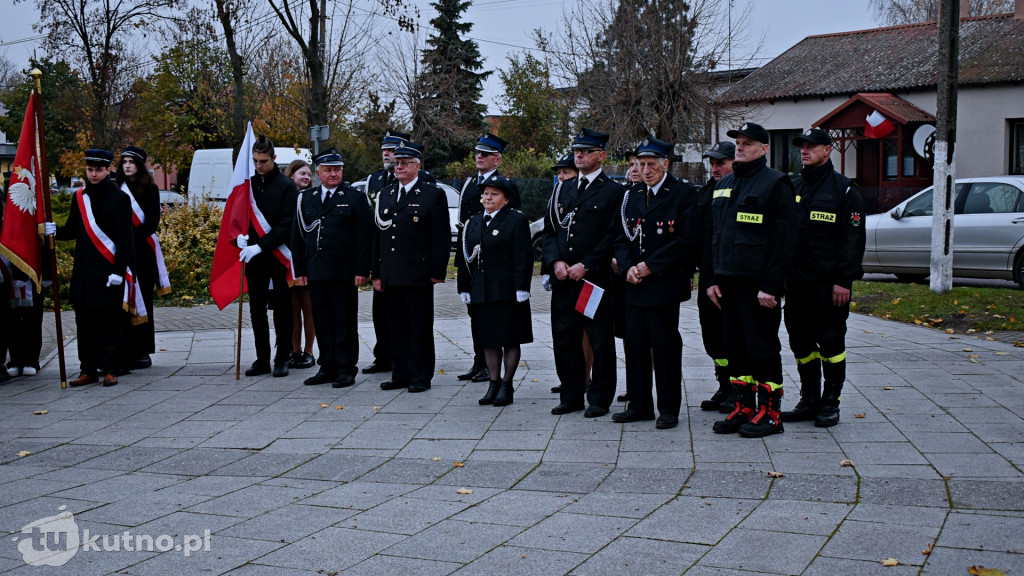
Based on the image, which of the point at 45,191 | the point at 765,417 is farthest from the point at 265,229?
the point at 765,417

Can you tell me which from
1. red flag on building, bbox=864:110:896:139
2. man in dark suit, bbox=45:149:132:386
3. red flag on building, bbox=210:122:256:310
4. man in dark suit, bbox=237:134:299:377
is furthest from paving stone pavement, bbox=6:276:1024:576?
red flag on building, bbox=864:110:896:139

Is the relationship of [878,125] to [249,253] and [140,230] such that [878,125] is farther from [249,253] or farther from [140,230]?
[140,230]

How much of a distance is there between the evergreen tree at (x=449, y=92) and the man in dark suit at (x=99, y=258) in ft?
105

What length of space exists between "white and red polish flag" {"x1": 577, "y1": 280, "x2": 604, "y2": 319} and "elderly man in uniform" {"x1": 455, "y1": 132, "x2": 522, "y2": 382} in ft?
4.94

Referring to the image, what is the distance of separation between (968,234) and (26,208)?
41.9ft

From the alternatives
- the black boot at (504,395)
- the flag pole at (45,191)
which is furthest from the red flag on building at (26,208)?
the black boot at (504,395)

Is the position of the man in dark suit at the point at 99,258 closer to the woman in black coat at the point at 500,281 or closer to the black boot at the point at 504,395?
the woman in black coat at the point at 500,281

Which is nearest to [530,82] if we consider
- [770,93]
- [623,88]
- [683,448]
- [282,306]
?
[770,93]

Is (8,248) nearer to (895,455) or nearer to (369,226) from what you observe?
(369,226)

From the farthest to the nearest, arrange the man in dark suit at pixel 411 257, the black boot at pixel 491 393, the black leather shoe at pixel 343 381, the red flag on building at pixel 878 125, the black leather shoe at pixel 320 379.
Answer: the red flag on building at pixel 878 125, the black leather shoe at pixel 320 379, the black leather shoe at pixel 343 381, the man in dark suit at pixel 411 257, the black boot at pixel 491 393

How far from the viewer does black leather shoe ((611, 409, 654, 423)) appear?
7.43 metres

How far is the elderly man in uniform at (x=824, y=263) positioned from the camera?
710 cm

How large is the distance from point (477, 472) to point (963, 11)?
39545 mm

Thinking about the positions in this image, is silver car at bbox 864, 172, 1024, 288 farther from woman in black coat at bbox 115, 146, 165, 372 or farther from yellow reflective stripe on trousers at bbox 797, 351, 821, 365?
woman in black coat at bbox 115, 146, 165, 372
